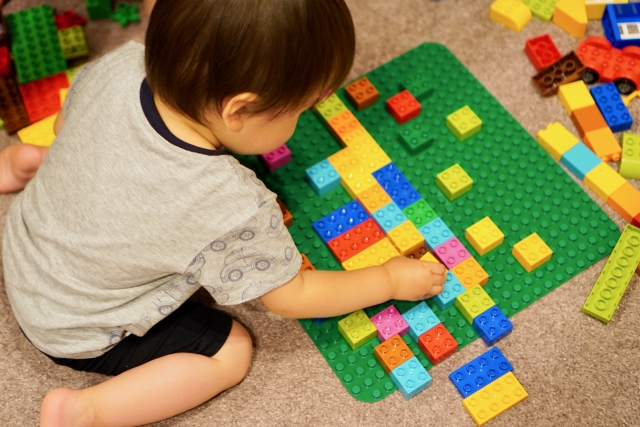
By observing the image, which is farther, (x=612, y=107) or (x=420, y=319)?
(x=612, y=107)

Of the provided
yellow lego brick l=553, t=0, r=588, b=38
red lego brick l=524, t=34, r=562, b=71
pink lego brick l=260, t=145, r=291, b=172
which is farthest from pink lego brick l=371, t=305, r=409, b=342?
yellow lego brick l=553, t=0, r=588, b=38

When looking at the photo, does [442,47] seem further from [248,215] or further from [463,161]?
[248,215]

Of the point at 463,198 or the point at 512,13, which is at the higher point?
the point at 512,13

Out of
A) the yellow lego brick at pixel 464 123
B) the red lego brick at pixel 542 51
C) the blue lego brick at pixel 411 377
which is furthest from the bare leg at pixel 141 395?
the red lego brick at pixel 542 51

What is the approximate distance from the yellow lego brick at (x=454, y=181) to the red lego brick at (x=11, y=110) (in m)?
0.74

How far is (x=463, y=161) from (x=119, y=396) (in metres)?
0.67

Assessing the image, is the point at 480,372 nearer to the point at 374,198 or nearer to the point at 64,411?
the point at 374,198

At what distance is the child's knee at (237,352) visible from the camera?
3.42 ft

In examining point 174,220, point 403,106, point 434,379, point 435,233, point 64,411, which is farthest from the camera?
point 403,106

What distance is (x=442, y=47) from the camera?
139 cm

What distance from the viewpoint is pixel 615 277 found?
112cm

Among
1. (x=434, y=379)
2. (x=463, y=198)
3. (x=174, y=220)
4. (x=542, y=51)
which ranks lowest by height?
(x=434, y=379)

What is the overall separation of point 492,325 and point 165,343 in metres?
0.48

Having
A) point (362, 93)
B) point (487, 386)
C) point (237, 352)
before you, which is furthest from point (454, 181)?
point (237, 352)
